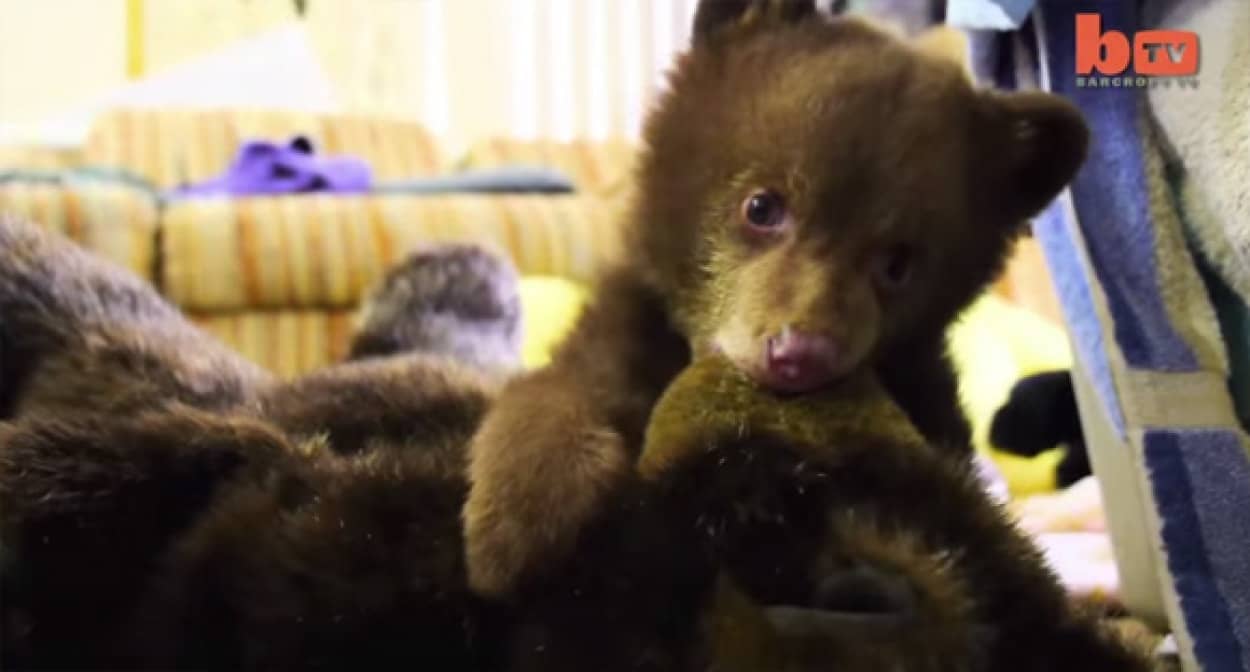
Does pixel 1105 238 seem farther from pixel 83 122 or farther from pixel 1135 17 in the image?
pixel 83 122

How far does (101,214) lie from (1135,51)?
194cm

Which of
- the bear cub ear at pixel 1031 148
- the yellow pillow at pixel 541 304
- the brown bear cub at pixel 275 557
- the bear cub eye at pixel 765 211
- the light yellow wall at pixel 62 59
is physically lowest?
the yellow pillow at pixel 541 304

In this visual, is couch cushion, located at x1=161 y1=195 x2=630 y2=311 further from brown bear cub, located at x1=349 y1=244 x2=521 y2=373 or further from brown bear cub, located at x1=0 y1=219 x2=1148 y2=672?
brown bear cub, located at x1=0 y1=219 x2=1148 y2=672

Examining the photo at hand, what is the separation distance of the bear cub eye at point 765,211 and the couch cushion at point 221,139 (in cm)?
301

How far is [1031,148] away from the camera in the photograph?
666mm

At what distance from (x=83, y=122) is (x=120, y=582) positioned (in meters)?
3.41

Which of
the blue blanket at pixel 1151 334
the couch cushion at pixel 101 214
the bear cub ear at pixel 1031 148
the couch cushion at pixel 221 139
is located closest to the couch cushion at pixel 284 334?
the couch cushion at pixel 101 214

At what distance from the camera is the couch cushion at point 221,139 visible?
342 cm

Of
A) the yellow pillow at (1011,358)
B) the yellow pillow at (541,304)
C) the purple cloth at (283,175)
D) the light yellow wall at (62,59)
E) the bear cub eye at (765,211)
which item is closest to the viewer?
the bear cub eye at (765,211)

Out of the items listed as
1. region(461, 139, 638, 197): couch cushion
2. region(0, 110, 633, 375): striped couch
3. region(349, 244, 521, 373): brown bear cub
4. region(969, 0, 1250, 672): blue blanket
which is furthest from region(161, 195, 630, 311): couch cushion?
region(969, 0, 1250, 672): blue blanket

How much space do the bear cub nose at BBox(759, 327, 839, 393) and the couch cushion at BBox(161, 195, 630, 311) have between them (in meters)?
1.79

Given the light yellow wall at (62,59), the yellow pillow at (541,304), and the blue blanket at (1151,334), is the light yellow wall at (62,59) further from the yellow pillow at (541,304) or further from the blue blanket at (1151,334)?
the blue blanket at (1151,334)

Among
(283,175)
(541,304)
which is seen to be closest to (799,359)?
(541,304)

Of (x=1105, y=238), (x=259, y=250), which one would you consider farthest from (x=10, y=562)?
(x=259, y=250)
